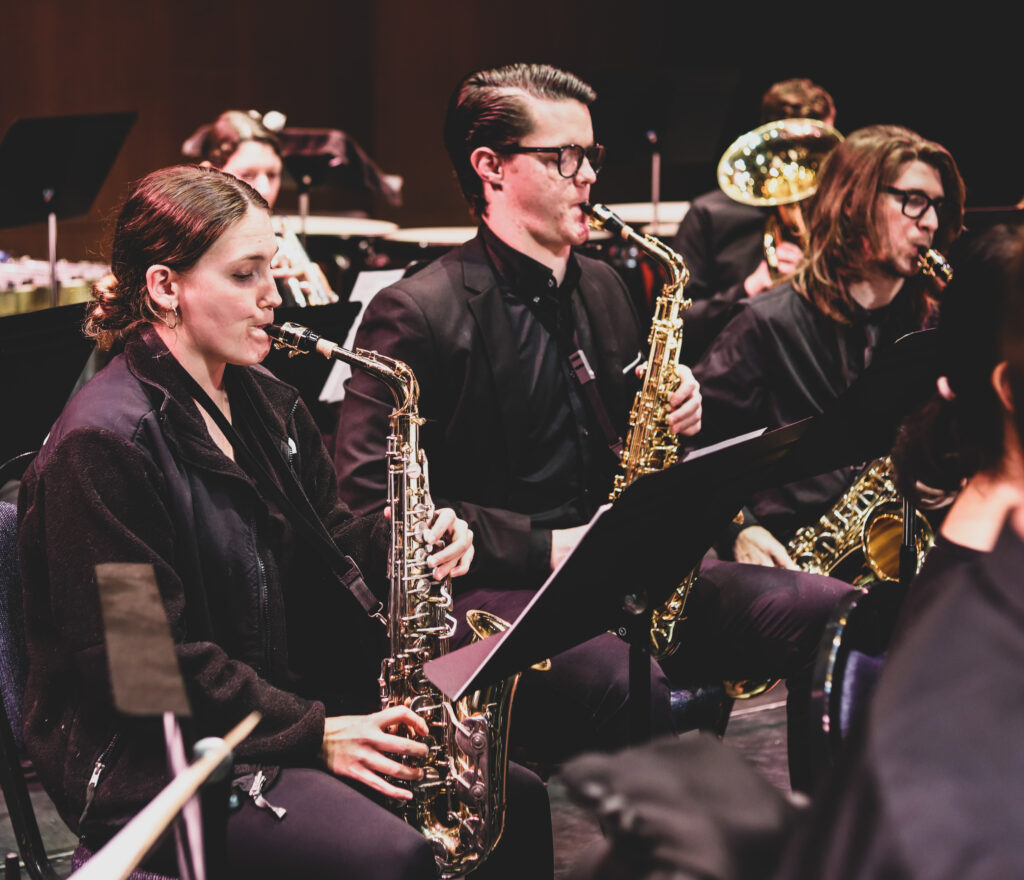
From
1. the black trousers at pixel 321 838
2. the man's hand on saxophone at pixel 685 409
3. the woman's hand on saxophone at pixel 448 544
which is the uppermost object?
the man's hand on saxophone at pixel 685 409

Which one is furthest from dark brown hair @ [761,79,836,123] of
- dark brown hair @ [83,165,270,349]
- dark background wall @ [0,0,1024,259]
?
dark brown hair @ [83,165,270,349]

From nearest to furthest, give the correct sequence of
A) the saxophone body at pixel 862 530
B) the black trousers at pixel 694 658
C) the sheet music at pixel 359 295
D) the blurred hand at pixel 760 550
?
the black trousers at pixel 694 658 → the blurred hand at pixel 760 550 → the saxophone body at pixel 862 530 → the sheet music at pixel 359 295

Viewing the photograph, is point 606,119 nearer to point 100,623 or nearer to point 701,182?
point 701,182

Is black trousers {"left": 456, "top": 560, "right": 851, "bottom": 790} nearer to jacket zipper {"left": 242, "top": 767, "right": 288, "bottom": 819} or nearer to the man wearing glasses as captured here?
the man wearing glasses

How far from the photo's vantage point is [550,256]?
2.98 meters

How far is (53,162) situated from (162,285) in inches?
110

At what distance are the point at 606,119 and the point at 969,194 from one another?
2.35 m

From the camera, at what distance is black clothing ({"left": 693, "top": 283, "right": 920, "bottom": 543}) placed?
3.31 m

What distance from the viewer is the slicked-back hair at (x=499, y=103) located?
2.88 m

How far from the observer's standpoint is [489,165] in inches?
115

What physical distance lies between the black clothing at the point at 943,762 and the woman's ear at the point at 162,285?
1.54 metres

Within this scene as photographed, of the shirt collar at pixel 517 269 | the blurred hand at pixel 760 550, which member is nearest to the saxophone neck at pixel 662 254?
the shirt collar at pixel 517 269

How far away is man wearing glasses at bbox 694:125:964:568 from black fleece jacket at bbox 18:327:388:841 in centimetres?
162

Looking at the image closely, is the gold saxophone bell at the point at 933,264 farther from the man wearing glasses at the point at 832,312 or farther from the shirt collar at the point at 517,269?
the shirt collar at the point at 517,269
